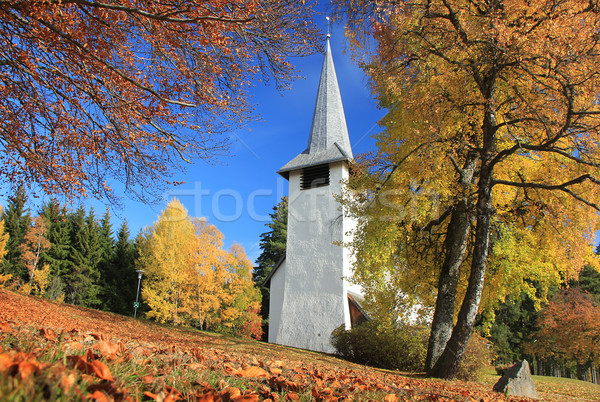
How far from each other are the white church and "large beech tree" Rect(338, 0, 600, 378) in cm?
689

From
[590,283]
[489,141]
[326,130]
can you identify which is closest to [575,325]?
[590,283]

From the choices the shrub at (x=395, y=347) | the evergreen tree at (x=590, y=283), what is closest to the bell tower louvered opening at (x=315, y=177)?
the shrub at (x=395, y=347)

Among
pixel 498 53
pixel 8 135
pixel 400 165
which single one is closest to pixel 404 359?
pixel 400 165

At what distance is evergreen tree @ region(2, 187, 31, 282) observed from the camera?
3356cm

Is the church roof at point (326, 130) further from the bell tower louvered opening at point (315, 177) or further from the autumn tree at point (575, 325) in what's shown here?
the autumn tree at point (575, 325)

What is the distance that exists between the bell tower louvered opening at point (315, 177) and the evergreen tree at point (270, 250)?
1630cm

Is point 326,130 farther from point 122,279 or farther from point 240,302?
point 122,279

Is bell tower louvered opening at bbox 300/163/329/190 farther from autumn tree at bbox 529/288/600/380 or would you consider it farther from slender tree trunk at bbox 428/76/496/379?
autumn tree at bbox 529/288/600/380

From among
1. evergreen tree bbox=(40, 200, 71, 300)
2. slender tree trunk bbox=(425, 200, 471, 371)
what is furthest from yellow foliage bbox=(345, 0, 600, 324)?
evergreen tree bbox=(40, 200, 71, 300)

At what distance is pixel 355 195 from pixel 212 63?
6.78 metres

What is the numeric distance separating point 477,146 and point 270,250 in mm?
30926

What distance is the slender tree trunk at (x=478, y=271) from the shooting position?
314 inches

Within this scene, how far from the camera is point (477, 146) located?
33.7 ft

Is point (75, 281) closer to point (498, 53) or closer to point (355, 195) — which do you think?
point (355, 195)
